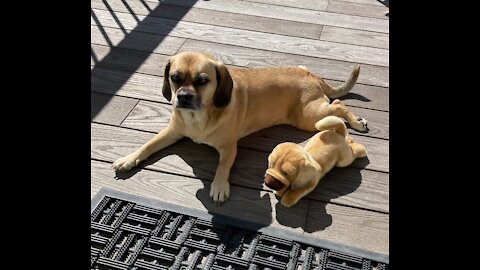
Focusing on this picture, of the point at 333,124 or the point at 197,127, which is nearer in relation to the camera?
the point at 333,124

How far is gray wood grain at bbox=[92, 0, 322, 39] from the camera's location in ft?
13.0

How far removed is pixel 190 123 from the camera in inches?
96.2

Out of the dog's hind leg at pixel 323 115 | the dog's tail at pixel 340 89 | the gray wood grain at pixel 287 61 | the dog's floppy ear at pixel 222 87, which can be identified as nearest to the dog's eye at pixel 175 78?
the dog's floppy ear at pixel 222 87

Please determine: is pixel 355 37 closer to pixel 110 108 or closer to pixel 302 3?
pixel 302 3

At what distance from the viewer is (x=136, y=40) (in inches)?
145

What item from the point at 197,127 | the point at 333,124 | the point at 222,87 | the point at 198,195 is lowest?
the point at 198,195

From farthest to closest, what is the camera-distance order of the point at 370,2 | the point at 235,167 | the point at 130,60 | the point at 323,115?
the point at 370,2 < the point at 130,60 < the point at 323,115 < the point at 235,167

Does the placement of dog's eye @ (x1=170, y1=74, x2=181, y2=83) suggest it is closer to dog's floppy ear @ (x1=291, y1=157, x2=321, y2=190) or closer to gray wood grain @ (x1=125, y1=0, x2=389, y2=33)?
dog's floppy ear @ (x1=291, y1=157, x2=321, y2=190)

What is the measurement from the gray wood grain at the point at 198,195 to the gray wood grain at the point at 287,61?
1386mm

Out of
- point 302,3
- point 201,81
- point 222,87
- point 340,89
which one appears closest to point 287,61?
point 340,89

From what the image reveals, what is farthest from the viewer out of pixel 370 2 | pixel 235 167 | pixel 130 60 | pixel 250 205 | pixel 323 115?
pixel 370 2

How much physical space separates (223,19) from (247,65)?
88 cm

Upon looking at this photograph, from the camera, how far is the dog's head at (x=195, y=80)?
220cm
